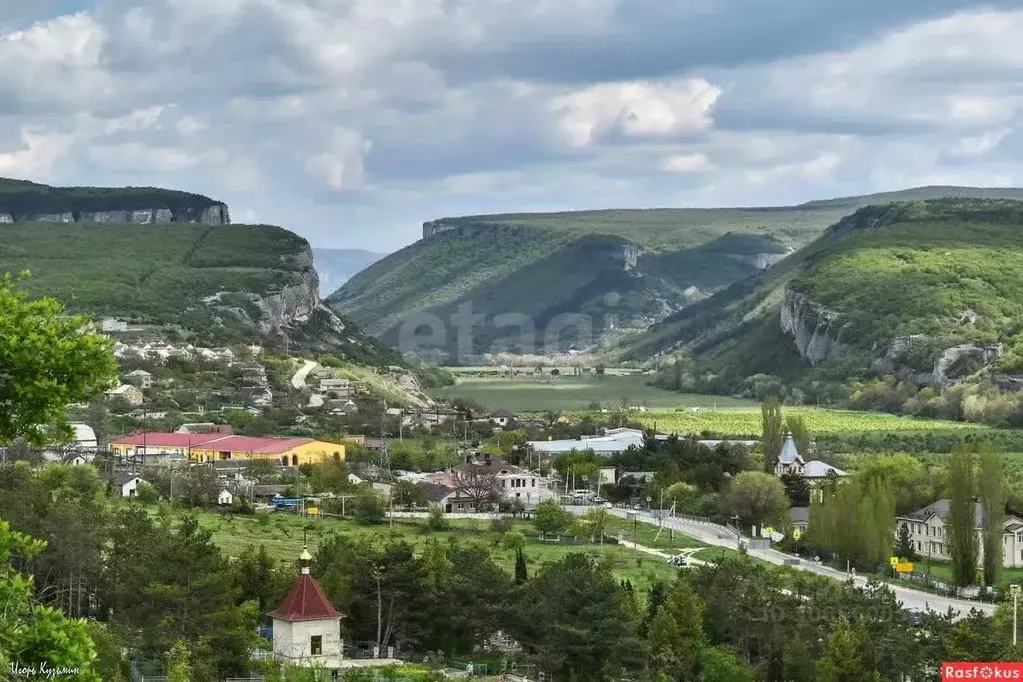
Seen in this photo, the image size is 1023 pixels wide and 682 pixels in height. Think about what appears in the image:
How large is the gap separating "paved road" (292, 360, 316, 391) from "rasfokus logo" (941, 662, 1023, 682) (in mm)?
84367

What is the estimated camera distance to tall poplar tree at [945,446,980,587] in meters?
52.4

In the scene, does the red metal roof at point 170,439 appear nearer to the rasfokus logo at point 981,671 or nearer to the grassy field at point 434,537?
the grassy field at point 434,537

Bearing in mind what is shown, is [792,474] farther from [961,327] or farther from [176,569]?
[961,327]

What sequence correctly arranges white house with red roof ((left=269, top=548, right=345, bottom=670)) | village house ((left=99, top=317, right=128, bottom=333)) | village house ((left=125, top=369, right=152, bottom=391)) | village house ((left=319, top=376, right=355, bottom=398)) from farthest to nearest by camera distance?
village house ((left=99, top=317, right=128, bottom=333))
village house ((left=319, top=376, right=355, bottom=398))
village house ((left=125, top=369, right=152, bottom=391))
white house with red roof ((left=269, top=548, right=345, bottom=670))

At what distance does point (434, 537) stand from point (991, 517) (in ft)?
53.4

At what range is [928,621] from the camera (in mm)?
37406

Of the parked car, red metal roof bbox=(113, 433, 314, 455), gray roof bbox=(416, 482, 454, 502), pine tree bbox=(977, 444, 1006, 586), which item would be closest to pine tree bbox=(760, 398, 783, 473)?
gray roof bbox=(416, 482, 454, 502)

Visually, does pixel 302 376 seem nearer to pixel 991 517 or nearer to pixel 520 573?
pixel 991 517

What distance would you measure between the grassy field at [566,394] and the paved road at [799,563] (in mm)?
61358

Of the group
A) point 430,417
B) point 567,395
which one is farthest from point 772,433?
point 567,395

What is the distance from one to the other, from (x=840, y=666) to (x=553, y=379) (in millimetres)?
161429

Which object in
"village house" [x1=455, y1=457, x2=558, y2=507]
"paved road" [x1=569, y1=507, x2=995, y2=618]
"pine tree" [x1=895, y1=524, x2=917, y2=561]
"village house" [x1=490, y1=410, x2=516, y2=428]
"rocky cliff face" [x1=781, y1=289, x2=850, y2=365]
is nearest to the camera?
"paved road" [x1=569, y1=507, x2=995, y2=618]

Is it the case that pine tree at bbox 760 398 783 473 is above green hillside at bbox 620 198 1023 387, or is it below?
below

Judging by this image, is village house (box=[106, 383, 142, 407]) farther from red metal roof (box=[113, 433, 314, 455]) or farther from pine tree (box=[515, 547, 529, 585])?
pine tree (box=[515, 547, 529, 585])
